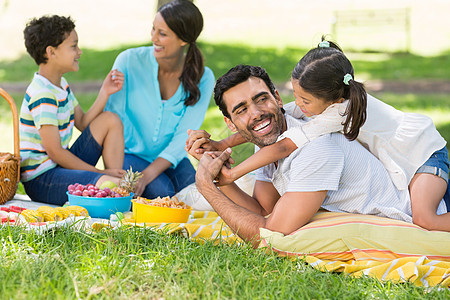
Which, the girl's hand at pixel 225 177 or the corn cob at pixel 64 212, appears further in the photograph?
the corn cob at pixel 64 212

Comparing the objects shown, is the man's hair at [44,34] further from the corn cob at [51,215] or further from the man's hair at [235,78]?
the man's hair at [235,78]

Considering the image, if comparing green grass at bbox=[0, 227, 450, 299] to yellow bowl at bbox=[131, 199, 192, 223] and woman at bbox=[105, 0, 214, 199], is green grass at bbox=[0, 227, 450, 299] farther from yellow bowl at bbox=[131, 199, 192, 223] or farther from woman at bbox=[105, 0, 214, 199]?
woman at bbox=[105, 0, 214, 199]

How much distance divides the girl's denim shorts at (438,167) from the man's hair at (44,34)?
114 inches

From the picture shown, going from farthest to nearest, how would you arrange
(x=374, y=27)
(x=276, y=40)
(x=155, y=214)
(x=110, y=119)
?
1. (x=374, y=27)
2. (x=276, y=40)
3. (x=110, y=119)
4. (x=155, y=214)

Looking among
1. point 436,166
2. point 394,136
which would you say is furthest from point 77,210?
point 436,166

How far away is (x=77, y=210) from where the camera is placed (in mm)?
3629

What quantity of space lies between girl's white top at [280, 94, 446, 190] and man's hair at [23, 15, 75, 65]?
2241 mm

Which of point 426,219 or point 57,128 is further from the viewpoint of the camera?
point 57,128

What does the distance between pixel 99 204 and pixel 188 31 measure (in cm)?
167

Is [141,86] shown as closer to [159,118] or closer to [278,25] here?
[159,118]

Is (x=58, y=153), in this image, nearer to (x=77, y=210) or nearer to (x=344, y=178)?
(x=77, y=210)

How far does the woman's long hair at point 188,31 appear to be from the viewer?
4586 mm

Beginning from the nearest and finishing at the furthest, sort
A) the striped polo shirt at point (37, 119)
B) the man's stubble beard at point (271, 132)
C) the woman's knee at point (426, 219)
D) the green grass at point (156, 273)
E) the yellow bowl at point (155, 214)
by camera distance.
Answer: the green grass at point (156, 273), the woman's knee at point (426, 219), the man's stubble beard at point (271, 132), the yellow bowl at point (155, 214), the striped polo shirt at point (37, 119)

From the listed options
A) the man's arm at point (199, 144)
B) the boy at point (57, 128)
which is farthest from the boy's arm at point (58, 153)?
the man's arm at point (199, 144)
